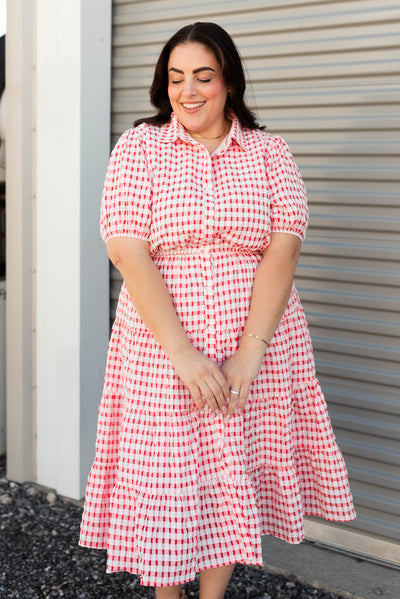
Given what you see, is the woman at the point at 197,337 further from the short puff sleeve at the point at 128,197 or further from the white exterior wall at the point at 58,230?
the white exterior wall at the point at 58,230

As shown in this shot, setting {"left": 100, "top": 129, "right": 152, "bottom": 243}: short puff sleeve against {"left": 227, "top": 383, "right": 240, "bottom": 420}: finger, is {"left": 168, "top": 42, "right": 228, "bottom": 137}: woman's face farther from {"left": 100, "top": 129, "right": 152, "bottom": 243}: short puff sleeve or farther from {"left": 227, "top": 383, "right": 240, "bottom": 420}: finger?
{"left": 227, "top": 383, "right": 240, "bottom": 420}: finger

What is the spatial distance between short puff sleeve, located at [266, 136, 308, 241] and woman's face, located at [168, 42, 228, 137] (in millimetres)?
233

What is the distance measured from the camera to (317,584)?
2.83 meters

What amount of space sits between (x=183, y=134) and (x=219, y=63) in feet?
0.77

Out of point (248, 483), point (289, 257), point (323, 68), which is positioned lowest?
point (248, 483)

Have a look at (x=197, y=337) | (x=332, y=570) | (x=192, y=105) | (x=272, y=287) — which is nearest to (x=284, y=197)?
(x=272, y=287)

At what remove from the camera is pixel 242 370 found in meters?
2.03

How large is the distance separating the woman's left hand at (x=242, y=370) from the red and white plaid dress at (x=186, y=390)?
51 mm

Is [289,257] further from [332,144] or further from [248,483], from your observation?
[332,144]

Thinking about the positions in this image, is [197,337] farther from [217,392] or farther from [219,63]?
[219,63]

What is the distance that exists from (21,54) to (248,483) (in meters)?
2.37

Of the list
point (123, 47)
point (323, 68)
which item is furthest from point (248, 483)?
point (123, 47)

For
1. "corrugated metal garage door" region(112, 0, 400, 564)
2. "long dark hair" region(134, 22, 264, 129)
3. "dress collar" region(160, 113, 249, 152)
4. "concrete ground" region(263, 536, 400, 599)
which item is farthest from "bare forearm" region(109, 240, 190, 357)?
"concrete ground" region(263, 536, 400, 599)

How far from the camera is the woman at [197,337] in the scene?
6.57 ft
